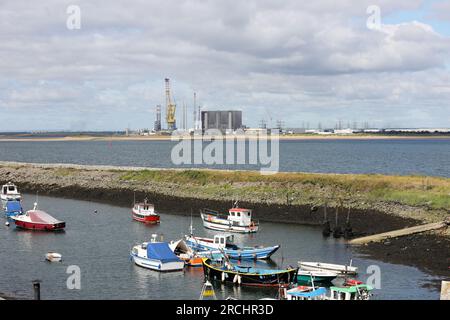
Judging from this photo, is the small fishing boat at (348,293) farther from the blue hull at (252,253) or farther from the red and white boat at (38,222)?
the red and white boat at (38,222)

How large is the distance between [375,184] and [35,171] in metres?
72.5

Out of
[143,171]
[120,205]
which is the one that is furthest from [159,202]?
[143,171]

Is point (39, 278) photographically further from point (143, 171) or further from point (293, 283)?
point (143, 171)

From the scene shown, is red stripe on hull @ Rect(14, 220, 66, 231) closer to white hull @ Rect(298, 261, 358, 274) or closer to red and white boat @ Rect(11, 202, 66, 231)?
red and white boat @ Rect(11, 202, 66, 231)

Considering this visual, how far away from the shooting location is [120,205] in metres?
84.1

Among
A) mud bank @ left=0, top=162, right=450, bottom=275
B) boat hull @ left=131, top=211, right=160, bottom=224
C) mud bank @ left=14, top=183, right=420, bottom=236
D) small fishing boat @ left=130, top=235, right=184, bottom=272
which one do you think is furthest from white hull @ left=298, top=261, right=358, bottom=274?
boat hull @ left=131, top=211, right=160, bottom=224

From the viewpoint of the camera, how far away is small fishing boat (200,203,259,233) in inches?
2447

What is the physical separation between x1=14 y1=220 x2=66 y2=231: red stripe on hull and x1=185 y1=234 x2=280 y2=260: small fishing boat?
1730 cm

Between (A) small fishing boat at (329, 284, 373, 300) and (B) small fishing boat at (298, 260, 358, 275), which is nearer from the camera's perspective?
(A) small fishing boat at (329, 284, 373, 300)

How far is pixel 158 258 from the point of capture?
1729 inches

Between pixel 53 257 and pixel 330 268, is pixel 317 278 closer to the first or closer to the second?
pixel 330 268

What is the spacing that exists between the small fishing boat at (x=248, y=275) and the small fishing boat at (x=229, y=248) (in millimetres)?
4935
